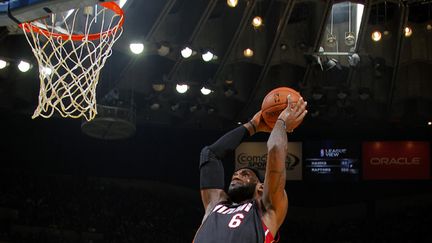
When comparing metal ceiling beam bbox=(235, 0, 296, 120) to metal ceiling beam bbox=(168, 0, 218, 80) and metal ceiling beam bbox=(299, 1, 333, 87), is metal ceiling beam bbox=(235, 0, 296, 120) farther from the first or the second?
metal ceiling beam bbox=(168, 0, 218, 80)

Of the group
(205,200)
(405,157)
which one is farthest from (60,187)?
(205,200)

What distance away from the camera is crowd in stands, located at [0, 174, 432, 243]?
16500 mm

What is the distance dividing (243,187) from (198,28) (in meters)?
10.5

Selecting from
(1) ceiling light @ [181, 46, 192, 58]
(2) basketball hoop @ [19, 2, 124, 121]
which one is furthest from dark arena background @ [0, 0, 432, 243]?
(2) basketball hoop @ [19, 2, 124, 121]

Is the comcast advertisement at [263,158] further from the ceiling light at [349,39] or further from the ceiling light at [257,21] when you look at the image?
the ceiling light at [257,21]

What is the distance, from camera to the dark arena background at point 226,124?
14102 millimetres

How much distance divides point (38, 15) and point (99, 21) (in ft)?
10.8

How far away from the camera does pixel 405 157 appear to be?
1789 centimetres

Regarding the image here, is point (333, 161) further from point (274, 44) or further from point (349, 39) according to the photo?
point (349, 39)

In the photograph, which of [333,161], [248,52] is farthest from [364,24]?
[333,161]

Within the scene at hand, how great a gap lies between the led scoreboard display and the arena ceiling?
120 cm

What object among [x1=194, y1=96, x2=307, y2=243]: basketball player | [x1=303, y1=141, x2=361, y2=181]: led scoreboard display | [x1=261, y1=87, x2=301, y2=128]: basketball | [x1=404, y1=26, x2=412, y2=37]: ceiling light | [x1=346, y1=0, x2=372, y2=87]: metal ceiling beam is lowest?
[x1=194, y1=96, x2=307, y2=243]: basketball player

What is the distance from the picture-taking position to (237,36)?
14.3 metres

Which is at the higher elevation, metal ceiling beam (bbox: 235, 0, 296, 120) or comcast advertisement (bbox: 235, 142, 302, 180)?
metal ceiling beam (bbox: 235, 0, 296, 120)
